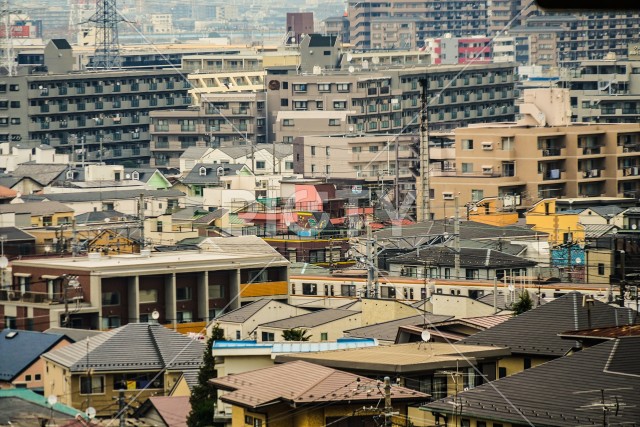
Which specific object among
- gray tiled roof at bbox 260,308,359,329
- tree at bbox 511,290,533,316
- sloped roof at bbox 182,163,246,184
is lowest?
gray tiled roof at bbox 260,308,359,329

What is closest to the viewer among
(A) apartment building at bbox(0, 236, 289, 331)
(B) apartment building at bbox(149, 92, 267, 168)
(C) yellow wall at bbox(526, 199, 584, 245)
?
(A) apartment building at bbox(0, 236, 289, 331)

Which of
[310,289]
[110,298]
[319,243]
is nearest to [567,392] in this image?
[110,298]

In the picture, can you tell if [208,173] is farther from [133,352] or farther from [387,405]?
[387,405]

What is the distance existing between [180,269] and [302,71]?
40.6 metres

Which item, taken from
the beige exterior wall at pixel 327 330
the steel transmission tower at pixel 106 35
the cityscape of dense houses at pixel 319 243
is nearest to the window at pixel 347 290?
the cityscape of dense houses at pixel 319 243

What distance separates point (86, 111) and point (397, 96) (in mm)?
9454

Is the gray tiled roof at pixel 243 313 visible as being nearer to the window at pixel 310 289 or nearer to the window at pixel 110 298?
the window at pixel 110 298

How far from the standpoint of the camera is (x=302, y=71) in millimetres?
62594

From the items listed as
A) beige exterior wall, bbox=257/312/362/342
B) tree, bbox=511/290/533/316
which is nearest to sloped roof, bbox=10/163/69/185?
beige exterior wall, bbox=257/312/362/342

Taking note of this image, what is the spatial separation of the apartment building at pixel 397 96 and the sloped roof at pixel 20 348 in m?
32.6

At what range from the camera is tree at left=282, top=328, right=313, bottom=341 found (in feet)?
59.3

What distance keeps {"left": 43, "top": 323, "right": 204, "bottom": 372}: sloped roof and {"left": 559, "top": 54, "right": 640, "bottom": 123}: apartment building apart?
3130 centimetres

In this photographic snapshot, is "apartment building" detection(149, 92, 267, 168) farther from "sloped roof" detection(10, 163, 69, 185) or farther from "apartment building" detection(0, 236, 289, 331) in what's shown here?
"apartment building" detection(0, 236, 289, 331)

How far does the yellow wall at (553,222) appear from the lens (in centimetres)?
3003
